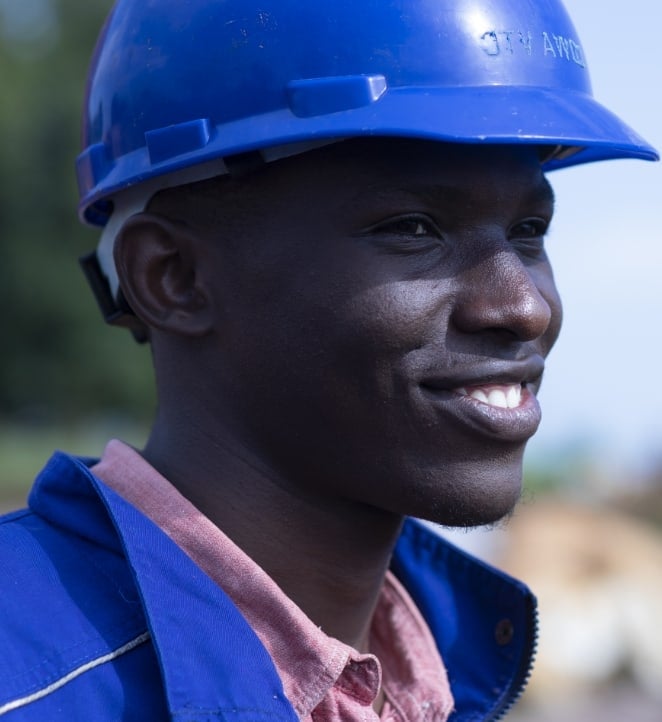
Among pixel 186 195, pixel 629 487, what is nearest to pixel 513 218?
pixel 186 195

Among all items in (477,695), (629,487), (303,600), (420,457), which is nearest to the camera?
(420,457)

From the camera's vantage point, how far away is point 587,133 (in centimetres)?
256

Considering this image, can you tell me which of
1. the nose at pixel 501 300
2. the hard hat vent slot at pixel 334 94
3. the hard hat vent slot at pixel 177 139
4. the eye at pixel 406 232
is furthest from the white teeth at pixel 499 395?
the hard hat vent slot at pixel 177 139

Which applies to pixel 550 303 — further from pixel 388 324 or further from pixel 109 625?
pixel 109 625

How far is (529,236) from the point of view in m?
2.83

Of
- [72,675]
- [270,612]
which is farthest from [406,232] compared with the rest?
[72,675]

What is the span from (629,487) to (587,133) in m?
17.8

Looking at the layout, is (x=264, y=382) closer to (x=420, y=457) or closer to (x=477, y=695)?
(x=420, y=457)

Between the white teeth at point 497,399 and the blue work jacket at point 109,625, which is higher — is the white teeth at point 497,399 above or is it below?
above

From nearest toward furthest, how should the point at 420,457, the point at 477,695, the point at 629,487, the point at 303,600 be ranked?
the point at 420,457 < the point at 303,600 < the point at 477,695 < the point at 629,487

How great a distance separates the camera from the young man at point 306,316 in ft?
8.07

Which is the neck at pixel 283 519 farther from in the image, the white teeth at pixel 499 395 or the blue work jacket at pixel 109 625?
the white teeth at pixel 499 395

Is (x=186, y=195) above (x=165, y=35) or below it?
below

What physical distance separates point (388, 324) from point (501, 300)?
0.79 ft
